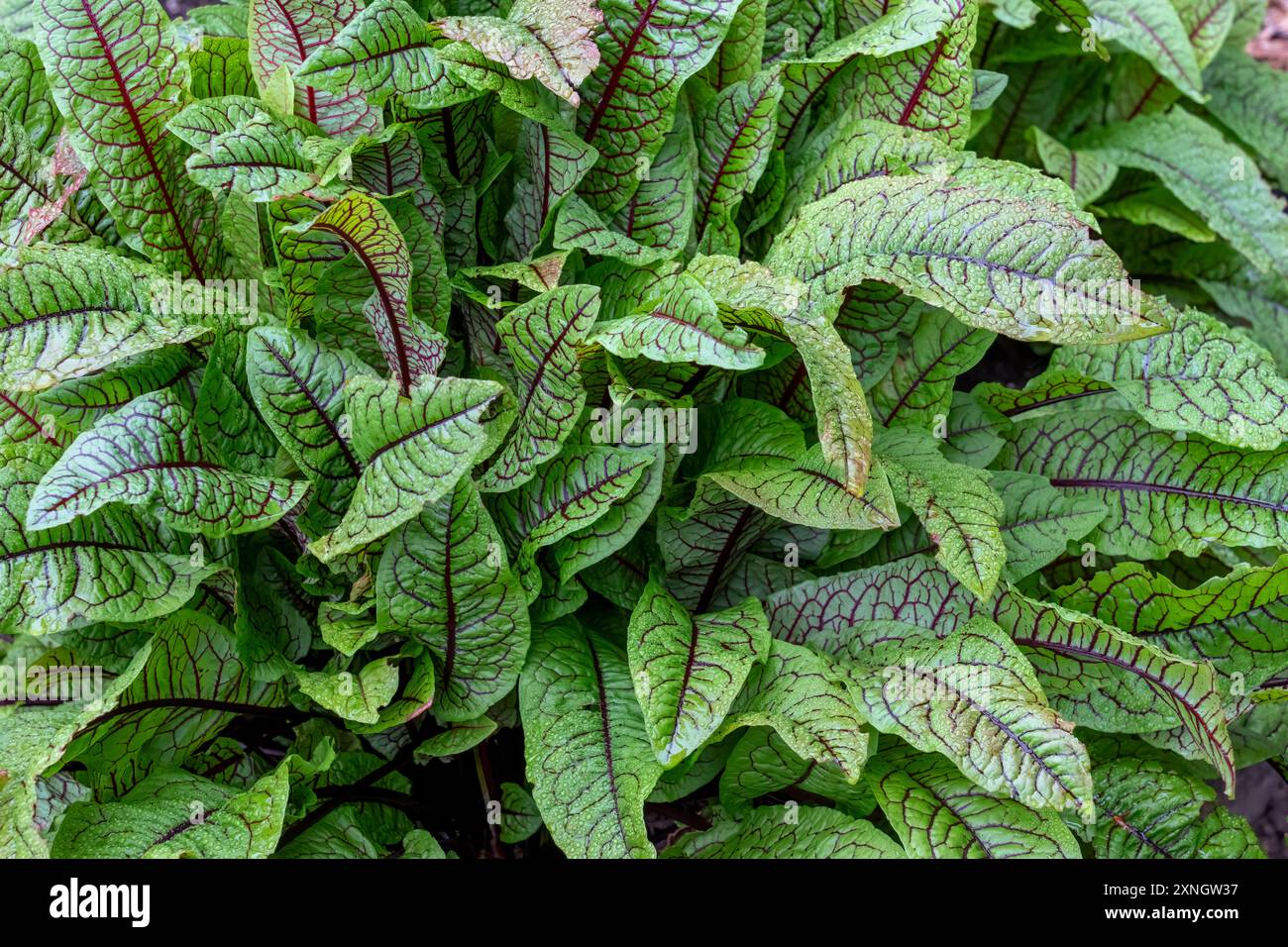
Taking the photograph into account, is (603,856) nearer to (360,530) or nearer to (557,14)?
(360,530)

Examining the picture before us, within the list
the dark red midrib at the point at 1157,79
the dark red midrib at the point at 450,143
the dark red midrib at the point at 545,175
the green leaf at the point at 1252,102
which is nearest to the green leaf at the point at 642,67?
the dark red midrib at the point at 545,175

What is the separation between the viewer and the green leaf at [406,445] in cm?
165

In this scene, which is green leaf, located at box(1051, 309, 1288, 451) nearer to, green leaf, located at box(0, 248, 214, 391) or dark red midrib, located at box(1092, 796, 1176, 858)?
dark red midrib, located at box(1092, 796, 1176, 858)

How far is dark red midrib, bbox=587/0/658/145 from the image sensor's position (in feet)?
6.72

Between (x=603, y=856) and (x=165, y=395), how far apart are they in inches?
36.6

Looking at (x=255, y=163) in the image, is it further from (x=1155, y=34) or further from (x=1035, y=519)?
(x=1155, y=34)

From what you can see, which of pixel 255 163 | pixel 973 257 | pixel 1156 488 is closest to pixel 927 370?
pixel 973 257

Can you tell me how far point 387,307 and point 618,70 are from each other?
582 mm

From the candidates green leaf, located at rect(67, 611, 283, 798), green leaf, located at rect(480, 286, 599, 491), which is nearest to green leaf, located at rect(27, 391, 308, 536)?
green leaf, located at rect(67, 611, 283, 798)

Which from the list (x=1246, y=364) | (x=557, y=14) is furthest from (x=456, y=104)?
(x=1246, y=364)

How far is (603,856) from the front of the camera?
1731 millimetres

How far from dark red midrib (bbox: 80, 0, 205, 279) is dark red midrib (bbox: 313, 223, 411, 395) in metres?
0.39

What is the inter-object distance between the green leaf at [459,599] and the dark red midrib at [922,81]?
1.09m

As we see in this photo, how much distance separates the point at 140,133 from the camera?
201 cm
